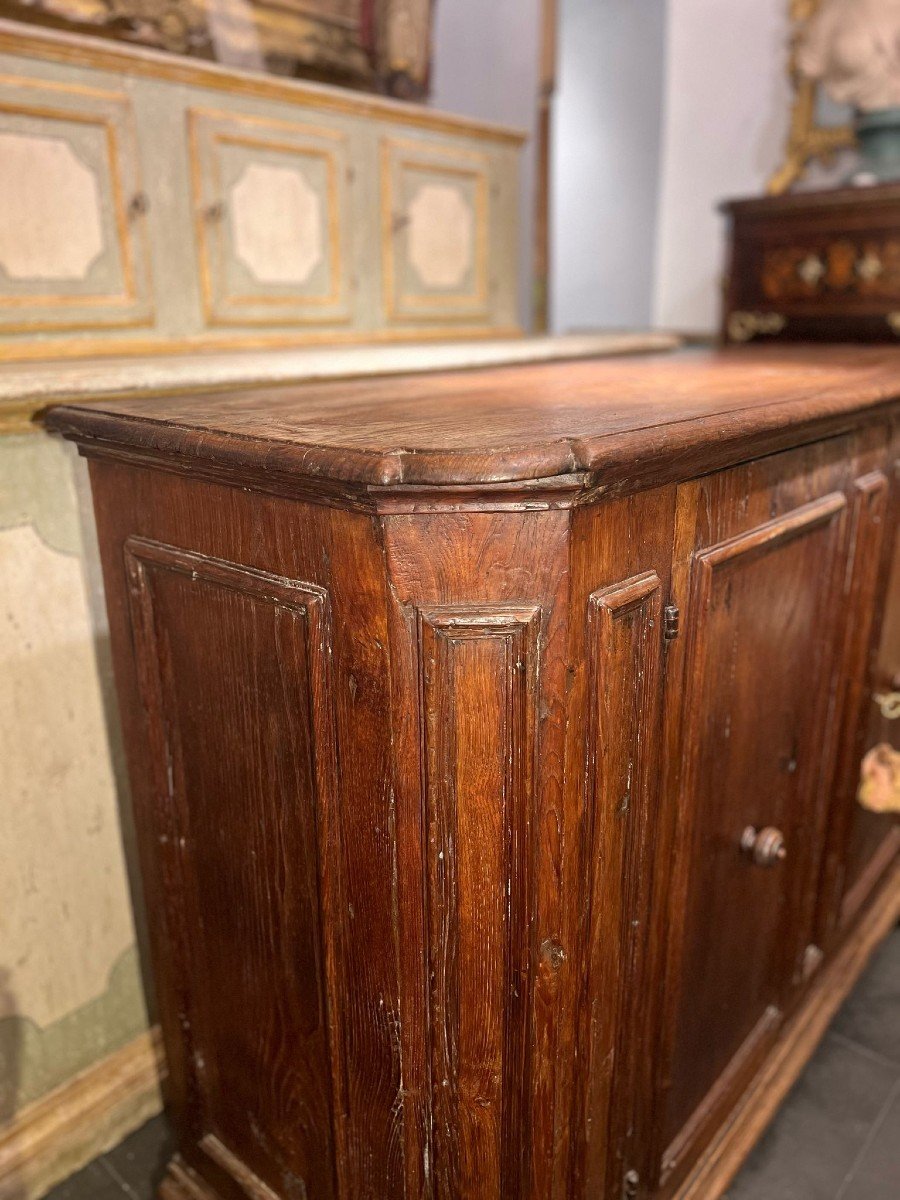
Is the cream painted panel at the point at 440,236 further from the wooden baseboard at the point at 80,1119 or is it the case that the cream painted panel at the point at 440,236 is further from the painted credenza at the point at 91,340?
the wooden baseboard at the point at 80,1119

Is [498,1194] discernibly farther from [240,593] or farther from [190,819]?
[240,593]

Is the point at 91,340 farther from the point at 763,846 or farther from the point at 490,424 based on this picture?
the point at 763,846

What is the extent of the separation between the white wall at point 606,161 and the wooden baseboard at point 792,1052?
102 inches

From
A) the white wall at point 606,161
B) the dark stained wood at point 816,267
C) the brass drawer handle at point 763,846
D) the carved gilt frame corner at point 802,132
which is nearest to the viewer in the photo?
the brass drawer handle at point 763,846

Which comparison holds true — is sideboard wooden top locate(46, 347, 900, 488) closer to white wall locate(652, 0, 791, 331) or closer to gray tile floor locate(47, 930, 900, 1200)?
gray tile floor locate(47, 930, 900, 1200)

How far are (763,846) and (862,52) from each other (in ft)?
7.30

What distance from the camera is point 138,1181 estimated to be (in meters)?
1.59

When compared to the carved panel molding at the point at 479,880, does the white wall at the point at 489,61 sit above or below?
above

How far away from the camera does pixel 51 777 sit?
149cm

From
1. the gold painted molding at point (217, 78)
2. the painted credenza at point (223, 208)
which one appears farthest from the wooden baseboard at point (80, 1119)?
the gold painted molding at point (217, 78)

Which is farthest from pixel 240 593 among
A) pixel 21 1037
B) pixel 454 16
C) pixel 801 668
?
pixel 454 16

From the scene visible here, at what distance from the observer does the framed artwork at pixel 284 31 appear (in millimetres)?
1535

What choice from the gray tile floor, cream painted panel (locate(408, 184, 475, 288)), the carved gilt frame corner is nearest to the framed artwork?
cream painted panel (locate(408, 184, 475, 288))

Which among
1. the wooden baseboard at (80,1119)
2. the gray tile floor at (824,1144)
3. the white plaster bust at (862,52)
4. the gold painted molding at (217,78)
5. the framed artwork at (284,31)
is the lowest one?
the gray tile floor at (824,1144)
